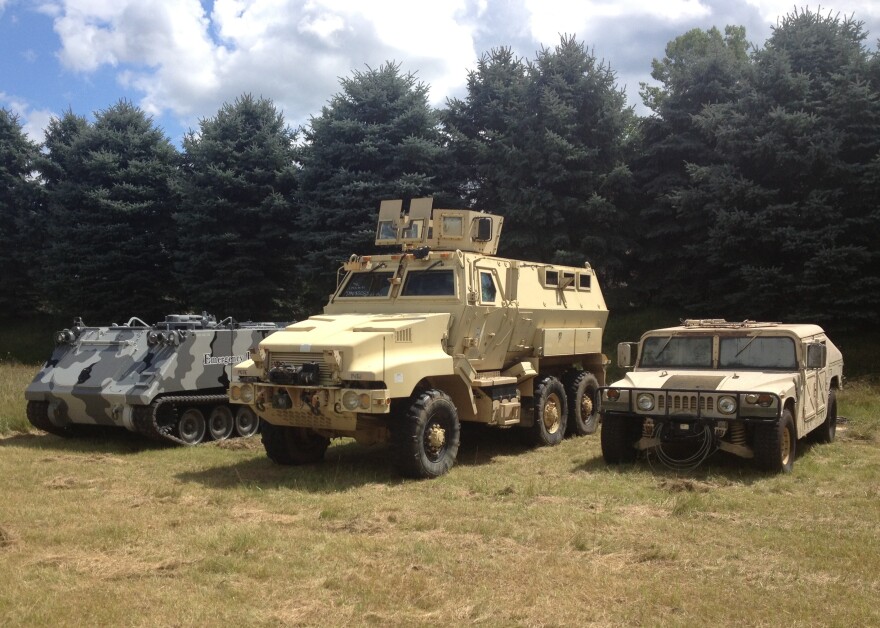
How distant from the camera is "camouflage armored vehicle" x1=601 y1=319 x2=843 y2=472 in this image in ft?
28.9

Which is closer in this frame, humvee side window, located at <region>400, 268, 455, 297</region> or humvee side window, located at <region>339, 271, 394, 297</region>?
humvee side window, located at <region>400, 268, 455, 297</region>

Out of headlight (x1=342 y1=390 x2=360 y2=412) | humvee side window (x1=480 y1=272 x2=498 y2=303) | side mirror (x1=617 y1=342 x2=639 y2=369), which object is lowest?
headlight (x1=342 y1=390 x2=360 y2=412)

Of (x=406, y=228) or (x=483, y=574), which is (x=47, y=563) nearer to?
(x=483, y=574)

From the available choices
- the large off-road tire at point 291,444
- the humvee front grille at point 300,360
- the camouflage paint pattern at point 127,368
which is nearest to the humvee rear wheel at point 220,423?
the camouflage paint pattern at point 127,368

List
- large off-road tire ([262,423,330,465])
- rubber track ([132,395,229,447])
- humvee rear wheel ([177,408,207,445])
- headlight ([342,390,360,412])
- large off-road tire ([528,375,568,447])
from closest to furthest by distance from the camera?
headlight ([342,390,360,412])
large off-road tire ([262,423,330,465])
rubber track ([132,395,229,447])
large off-road tire ([528,375,568,447])
humvee rear wheel ([177,408,207,445])

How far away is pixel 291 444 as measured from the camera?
9898mm

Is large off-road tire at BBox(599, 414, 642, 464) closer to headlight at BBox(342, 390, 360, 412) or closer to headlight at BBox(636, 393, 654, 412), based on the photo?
headlight at BBox(636, 393, 654, 412)

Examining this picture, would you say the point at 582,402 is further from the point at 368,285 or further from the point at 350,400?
the point at 350,400

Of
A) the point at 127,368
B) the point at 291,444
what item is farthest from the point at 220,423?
the point at 291,444

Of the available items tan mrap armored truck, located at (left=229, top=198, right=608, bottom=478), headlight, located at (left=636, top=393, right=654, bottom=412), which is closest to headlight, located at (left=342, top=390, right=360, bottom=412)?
tan mrap armored truck, located at (left=229, top=198, right=608, bottom=478)

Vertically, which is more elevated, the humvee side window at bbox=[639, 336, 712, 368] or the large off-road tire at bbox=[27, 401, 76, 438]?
the humvee side window at bbox=[639, 336, 712, 368]

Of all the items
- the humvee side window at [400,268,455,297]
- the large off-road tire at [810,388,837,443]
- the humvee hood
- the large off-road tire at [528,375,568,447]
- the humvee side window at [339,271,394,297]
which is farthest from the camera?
the large off-road tire at [528,375,568,447]

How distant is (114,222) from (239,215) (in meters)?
4.54

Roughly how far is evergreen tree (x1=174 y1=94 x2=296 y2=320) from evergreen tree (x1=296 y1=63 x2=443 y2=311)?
158 cm
